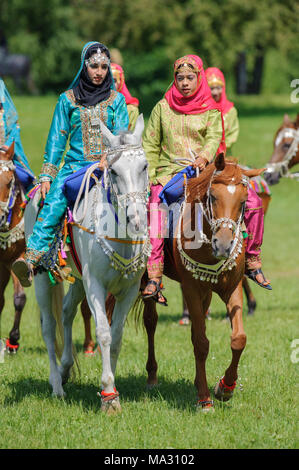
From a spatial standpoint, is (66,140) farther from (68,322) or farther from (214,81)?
(214,81)

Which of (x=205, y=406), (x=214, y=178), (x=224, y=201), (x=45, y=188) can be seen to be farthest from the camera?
(x=45, y=188)

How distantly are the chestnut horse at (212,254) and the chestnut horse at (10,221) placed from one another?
2.13 m

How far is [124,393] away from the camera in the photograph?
274 inches

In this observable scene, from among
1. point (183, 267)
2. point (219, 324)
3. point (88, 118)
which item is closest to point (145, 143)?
point (88, 118)

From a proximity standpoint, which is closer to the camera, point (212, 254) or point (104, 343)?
point (212, 254)

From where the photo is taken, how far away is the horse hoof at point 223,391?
6.29 m

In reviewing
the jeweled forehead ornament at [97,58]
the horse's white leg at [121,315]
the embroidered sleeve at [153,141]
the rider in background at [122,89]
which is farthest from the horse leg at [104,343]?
the rider in background at [122,89]

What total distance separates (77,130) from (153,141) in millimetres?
841

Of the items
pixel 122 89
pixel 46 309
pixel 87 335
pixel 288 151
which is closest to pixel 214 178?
pixel 46 309

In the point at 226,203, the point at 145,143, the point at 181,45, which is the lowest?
the point at 226,203
